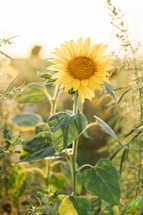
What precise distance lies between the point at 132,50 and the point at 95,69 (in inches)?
8.0

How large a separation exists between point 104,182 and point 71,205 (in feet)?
0.37

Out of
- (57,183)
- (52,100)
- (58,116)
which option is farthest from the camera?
(57,183)

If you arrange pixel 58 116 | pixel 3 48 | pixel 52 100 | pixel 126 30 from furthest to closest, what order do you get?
pixel 52 100
pixel 126 30
pixel 58 116
pixel 3 48

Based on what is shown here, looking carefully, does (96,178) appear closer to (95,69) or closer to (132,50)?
(95,69)

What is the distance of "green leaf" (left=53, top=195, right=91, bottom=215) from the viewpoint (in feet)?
2.32

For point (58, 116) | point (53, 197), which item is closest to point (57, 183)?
point (53, 197)

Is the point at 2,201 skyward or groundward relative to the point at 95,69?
groundward

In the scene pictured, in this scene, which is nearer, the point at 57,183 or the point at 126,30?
the point at 126,30

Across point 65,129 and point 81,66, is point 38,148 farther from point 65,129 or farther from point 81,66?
point 81,66

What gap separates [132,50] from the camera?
835mm

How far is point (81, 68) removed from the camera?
2.32ft

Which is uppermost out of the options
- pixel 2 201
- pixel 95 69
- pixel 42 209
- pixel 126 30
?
pixel 126 30

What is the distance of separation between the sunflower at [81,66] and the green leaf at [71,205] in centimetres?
29

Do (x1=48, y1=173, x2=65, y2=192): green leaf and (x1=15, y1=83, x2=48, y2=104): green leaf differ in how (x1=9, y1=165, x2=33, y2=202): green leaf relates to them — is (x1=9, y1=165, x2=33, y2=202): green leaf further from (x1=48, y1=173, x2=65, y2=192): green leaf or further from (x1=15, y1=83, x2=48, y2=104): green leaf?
(x1=15, y1=83, x2=48, y2=104): green leaf
